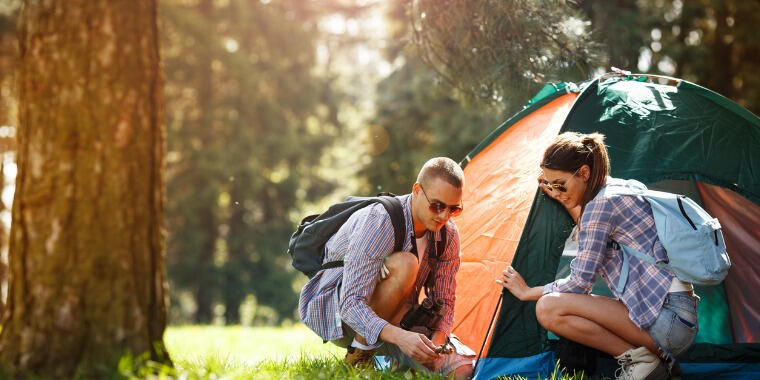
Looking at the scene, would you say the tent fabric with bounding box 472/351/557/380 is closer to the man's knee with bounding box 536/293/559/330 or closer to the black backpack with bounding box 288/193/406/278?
the man's knee with bounding box 536/293/559/330

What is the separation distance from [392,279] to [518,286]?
26.8 inches

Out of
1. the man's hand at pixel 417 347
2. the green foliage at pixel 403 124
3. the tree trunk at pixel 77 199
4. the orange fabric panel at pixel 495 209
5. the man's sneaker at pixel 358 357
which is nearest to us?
the tree trunk at pixel 77 199

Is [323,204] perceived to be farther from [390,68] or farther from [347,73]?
[390,68]

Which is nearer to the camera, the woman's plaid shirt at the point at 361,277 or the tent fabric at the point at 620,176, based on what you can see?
the woman's plaid shirt at the point at 361,277

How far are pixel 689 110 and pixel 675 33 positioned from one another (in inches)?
330

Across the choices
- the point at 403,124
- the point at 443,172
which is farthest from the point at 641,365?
the point at 403,124

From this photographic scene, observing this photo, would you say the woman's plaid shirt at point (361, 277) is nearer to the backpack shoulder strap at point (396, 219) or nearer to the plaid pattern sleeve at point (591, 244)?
the backpack shoulder strap at point (396, 219)

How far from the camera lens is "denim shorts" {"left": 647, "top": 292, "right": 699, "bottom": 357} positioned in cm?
347

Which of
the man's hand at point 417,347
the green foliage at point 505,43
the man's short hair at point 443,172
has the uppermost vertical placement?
the green foliage at point 505,43

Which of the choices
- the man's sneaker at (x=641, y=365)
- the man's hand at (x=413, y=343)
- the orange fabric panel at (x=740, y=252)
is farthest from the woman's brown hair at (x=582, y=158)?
the orange fabric panel at (x=740, y=252)

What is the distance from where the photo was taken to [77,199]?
9.29 ft

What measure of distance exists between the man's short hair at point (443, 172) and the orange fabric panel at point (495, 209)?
2.35 feet

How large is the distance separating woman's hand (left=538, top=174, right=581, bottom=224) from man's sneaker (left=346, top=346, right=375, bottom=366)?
1.27 metres

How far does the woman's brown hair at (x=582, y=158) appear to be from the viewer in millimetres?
3615
